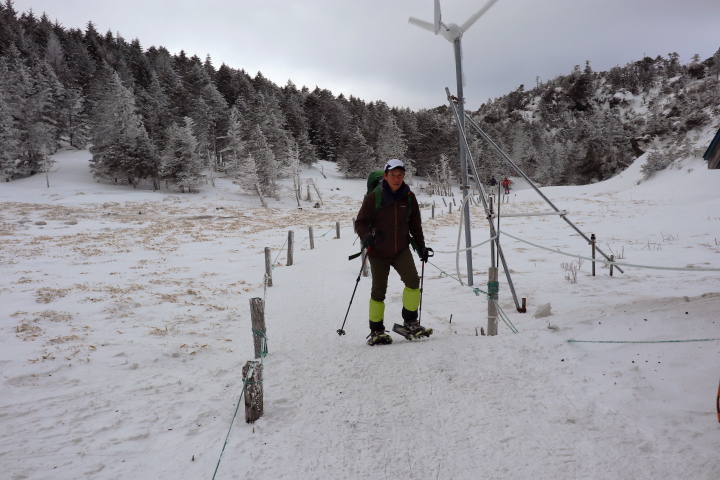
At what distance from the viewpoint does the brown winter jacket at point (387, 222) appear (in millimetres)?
4496

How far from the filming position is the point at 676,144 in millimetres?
39094

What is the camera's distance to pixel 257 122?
51.1 m

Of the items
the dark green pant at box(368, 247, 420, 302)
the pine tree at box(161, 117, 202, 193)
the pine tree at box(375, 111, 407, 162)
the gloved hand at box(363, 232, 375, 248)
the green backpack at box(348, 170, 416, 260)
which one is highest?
the pine tree at box(375, 111, 407, 162)

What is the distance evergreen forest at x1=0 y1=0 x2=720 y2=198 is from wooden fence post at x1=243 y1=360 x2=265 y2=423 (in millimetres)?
38629

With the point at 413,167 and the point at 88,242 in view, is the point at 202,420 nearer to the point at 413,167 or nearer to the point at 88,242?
the point at 88,242

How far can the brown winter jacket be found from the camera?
4.50m

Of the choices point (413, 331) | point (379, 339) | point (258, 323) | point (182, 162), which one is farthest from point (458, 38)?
point (182, 162)

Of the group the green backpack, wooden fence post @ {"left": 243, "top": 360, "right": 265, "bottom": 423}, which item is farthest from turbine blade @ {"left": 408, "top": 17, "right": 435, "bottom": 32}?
wooden fence post @ {"left": 243, "top": 360, "right": 265, "bottom": 423}

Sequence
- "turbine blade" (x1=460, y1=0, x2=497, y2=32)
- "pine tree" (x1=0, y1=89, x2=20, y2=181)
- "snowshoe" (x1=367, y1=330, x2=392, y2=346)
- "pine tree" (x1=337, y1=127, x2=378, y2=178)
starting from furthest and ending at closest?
"pine tree" (x1=337, y1=127, x2=378, y2=178) < "pine tree" (x1=0, y1=89, x2=20, y2=181) < "turbine blade" (x1=460, y1=0, x2=497, y2=32) < "snowshoe" (x1=367, y1=330, x2=392, y2=346)

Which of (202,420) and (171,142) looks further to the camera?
(171,142)

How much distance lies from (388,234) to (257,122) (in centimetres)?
5177

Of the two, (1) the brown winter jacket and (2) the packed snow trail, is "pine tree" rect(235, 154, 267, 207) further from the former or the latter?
(2) the packed snow trail

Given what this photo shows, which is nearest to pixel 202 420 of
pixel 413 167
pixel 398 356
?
pixel 398 356

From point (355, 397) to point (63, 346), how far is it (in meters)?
4.51
